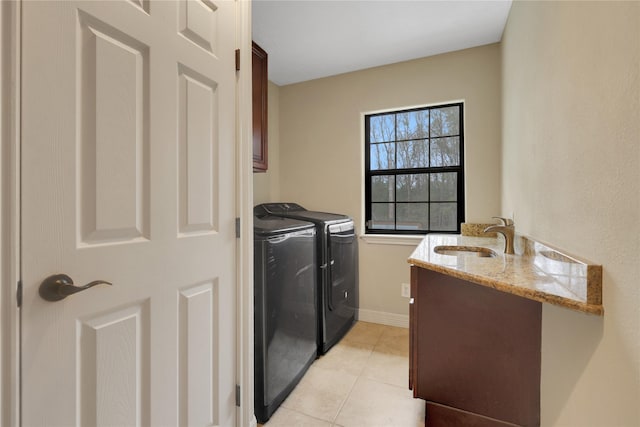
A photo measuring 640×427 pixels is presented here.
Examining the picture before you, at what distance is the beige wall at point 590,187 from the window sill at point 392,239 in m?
1.29

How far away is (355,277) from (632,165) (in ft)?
7.49

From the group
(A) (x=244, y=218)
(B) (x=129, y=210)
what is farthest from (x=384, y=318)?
(B) (x=129, y=210)

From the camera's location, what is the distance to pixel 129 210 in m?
0.88

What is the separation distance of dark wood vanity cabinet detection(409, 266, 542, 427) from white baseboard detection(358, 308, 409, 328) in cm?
120

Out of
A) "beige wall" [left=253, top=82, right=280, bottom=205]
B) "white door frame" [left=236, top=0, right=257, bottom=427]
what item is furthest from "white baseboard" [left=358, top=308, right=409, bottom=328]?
"white door frame" [left=236, top=0, right=257, bottom=427]

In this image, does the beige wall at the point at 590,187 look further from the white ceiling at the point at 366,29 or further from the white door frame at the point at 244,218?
the white door frame at the point at 244,218

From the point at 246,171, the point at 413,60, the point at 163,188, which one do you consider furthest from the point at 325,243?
the point at 413,60

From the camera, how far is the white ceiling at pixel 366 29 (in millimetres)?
1905

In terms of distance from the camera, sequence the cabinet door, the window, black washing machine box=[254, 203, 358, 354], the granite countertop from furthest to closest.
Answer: the window
black washing machine box=[254, 203, 358, 354]
the cabinet door
the granite countertop

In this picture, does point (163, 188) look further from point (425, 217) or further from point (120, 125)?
point (425, 217)

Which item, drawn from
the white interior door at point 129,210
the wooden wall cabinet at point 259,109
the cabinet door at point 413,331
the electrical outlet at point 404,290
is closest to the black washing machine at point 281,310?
the white interior door at point 129,210

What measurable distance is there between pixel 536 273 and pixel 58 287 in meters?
1.52

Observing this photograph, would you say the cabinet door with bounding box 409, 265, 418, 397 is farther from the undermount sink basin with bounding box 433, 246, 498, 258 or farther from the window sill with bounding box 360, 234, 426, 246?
the window sill with bounding box 360, 234, 426, 246

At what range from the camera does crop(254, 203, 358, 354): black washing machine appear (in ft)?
7.20
